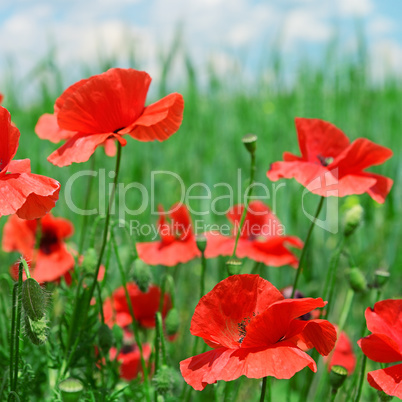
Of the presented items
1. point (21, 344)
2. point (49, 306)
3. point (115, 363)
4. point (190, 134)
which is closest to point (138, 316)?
point (115, 363)

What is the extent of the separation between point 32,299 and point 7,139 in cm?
24

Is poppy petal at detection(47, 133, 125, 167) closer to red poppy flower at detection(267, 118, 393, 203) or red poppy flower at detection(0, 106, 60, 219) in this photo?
red poppy flower at detection(0, 106, 60, 219)

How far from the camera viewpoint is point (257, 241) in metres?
1.30

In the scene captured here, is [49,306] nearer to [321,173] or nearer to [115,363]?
[115,363]

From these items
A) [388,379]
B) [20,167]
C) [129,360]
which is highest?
[20,167]

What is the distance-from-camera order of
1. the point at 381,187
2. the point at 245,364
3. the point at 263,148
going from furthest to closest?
the point at 263,148
the point at 381,187
the point at 245,364

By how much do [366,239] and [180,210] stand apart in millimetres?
1171

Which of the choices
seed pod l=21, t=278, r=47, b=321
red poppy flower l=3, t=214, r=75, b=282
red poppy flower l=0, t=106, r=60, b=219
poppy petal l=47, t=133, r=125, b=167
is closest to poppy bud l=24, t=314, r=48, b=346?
seed pod l=21, t=278, r=47, b=321

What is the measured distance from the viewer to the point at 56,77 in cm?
235

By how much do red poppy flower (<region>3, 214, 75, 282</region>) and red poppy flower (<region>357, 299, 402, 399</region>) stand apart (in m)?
0.76

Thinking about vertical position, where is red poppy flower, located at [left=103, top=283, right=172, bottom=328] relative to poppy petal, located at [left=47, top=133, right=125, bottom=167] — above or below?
below

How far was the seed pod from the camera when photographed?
0.74 metres

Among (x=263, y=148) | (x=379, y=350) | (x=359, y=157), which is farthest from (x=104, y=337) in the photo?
(x=263, y=148)

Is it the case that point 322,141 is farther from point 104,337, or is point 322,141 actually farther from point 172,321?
point 104,337
